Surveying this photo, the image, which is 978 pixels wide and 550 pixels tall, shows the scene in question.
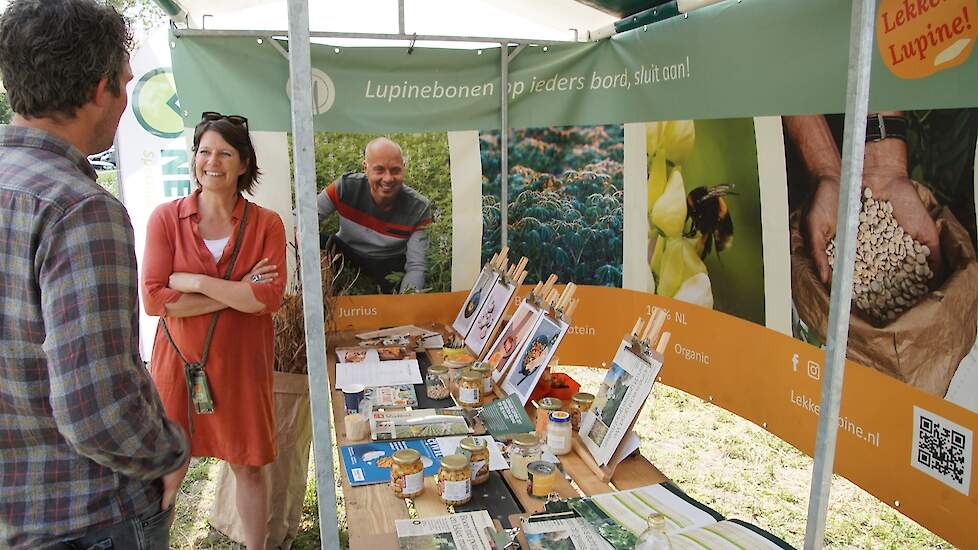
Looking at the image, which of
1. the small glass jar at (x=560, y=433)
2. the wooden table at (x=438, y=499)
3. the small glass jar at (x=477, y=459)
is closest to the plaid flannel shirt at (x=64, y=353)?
the wooden table at (x=438, y=499)

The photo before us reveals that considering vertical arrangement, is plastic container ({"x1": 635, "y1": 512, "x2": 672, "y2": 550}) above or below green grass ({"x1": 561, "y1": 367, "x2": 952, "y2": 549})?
above

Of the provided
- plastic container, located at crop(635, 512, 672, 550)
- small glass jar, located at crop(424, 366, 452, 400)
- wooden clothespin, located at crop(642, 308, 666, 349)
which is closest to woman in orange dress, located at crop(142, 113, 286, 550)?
small glass jar, located at crop(424, 366, 452, 400)

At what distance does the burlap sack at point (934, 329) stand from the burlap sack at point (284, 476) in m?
2.08

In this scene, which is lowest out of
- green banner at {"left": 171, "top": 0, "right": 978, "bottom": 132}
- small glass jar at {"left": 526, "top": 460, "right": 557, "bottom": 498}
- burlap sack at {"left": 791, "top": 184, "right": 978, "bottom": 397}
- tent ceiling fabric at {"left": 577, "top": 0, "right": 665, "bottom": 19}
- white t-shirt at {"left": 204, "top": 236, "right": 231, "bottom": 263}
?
small glass jar at {"left": 526, "top": 460, "right": 557, "bottom": 498}

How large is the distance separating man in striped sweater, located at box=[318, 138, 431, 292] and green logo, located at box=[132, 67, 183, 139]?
1.34 metres

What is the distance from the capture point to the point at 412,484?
1.78m

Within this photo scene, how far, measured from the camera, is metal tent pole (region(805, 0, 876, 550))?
133cm

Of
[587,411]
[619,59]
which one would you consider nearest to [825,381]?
[587,411]

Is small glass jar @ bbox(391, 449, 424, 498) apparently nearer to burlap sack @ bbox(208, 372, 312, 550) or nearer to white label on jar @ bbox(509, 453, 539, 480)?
white label on jar @ bbox(509, 453, 539, 480)

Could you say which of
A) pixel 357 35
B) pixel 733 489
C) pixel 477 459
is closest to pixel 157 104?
pixel 357 35

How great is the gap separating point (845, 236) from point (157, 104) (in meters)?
3.95

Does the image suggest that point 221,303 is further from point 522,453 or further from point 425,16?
point 425,16

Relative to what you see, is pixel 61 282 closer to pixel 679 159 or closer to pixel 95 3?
pixel 95 3

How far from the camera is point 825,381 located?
4.82ft
